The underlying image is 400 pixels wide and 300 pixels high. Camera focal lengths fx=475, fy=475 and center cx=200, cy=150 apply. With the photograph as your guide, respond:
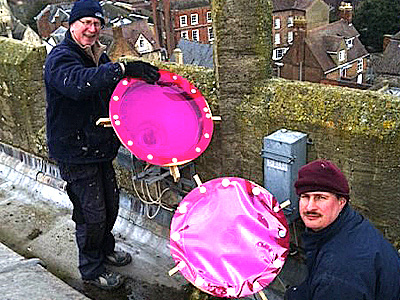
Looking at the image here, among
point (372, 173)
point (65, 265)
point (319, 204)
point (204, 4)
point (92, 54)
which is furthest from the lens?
point (204, 4)

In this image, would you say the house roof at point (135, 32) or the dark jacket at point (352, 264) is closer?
the dark jacket at point (352, 264)

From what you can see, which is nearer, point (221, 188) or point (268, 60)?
point (221, 188)

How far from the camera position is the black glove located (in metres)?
3.34

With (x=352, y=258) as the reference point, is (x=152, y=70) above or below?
above

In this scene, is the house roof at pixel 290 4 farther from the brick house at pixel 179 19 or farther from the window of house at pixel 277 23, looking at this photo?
the brick house at pixel 179 19

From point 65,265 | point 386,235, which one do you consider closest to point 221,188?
point 386,235

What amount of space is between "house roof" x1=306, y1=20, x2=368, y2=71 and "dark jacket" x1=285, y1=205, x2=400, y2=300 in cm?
2456

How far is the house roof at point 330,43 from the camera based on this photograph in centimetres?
2611

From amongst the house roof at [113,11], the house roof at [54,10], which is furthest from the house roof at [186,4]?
the house roof at [54,10]

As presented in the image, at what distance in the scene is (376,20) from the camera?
118ft

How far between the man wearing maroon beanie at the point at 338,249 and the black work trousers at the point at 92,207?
1.88 metres

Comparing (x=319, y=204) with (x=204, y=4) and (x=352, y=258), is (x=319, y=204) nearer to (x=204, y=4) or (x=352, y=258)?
(x=352, y=258)

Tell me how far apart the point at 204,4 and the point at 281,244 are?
36.8 m

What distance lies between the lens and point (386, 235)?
3.54 meters
